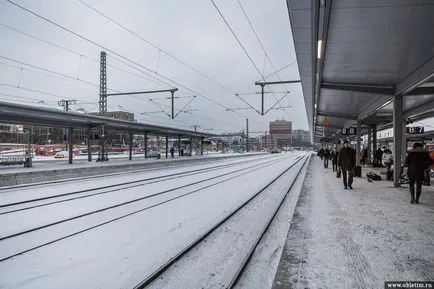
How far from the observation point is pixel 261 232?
21.8 feet

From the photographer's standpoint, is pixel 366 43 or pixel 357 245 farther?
pixel 366 43

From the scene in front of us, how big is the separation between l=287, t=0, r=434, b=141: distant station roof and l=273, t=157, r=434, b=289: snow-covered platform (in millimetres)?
4091

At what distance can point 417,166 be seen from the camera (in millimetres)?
9547

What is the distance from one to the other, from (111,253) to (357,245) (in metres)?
3.85

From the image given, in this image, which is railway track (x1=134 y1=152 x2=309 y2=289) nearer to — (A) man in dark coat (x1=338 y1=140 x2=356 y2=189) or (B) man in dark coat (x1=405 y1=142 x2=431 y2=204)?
(B) man in dark coat (x1=405 y1=142 x2=431 y2=204)

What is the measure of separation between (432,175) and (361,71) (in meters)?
8.88

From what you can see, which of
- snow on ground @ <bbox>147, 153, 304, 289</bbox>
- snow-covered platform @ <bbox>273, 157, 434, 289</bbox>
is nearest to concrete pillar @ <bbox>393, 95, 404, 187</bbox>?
snow-covered platform @ <bbox>273, 157, 434, 289</bbox>

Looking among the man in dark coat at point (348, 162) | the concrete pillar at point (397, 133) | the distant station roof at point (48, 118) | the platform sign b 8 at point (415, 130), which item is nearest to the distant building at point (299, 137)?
the platform sign b 8 at point (415, 130)

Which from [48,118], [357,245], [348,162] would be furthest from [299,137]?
[357,245]

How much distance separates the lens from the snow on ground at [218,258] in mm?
4309

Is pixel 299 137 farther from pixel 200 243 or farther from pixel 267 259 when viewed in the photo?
pixel 267 259

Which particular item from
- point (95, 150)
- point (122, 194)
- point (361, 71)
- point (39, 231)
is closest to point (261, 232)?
point (39, 231)

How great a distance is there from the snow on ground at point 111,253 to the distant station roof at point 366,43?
4.73 metres

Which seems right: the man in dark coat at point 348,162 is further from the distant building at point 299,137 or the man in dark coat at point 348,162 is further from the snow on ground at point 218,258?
the distant building at point 299,137
